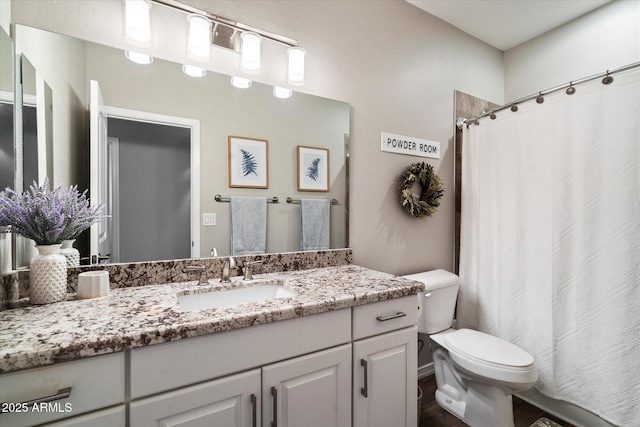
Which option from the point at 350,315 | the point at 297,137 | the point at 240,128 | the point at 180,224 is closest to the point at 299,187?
the point at 297,137

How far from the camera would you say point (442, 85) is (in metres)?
2.21

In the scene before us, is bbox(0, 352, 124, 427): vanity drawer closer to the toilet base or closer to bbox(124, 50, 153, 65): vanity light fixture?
bbox(124, 50, 153, 65): vanity light fixture

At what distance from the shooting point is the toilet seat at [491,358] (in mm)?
1423

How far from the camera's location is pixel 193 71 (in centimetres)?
134

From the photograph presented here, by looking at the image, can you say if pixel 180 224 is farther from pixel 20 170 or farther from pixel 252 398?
pixel 252 398

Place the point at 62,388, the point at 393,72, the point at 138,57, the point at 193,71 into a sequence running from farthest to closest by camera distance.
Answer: the point at 393,72 → the point at 193,71 → the point at 138,57 → the point at 62,388

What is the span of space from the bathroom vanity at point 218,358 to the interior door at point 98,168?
0.72ft

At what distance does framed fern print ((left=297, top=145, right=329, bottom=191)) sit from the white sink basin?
0.59m

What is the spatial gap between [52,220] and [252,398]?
2.82ft

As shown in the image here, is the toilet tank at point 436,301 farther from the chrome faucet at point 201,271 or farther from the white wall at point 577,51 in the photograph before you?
the white wall at point 577,51

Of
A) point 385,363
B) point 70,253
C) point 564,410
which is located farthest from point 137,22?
point 564,410

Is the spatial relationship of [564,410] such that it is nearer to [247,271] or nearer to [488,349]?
[488,349]

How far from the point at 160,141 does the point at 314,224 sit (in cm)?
86

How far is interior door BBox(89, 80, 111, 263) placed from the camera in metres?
1.17
